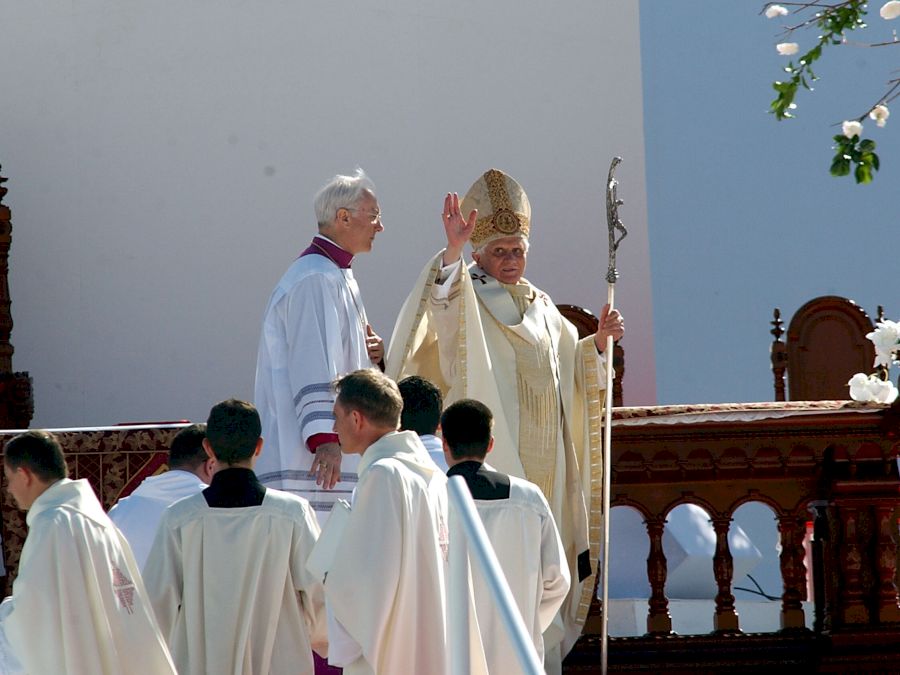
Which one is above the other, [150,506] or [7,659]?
[150,506]

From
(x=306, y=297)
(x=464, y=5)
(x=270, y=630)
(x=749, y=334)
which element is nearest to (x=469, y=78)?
(x=464, y=5)

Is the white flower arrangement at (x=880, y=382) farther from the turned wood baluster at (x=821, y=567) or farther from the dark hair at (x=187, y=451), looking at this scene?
the dark hair at (x=187, y=451)

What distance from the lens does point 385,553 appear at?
4.51 m

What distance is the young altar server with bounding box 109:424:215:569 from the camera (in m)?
5.48

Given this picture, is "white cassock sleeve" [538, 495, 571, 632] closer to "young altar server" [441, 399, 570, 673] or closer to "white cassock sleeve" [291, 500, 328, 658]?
"young altar server" [441, 399, 570, 673]

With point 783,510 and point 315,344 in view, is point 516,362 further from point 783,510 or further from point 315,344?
point 783,510

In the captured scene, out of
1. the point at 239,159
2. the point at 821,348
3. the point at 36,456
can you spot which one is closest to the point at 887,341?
the point at 36,456

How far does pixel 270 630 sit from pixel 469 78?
6692 mm

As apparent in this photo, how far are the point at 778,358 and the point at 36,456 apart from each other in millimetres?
6479

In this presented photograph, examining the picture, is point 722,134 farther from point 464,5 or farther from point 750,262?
point 464,5

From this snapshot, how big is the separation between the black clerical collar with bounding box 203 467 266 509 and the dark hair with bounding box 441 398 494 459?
1.94ft

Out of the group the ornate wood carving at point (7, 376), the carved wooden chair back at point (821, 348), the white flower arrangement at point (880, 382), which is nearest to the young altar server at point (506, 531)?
the white flower arrangement at point (880, 382)

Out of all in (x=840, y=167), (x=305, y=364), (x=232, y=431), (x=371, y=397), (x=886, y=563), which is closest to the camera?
(x=371, y=397)

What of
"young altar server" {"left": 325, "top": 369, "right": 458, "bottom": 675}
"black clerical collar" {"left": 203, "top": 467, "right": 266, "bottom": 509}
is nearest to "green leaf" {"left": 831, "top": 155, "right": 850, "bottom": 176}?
"young altar server" {"left": 325, "top": 369, "right": 458, "bottom": 675}
